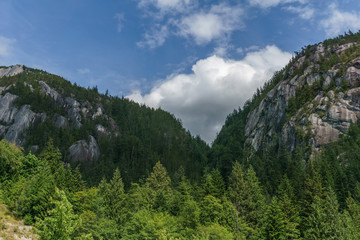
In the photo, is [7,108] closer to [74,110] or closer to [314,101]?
[74,110]

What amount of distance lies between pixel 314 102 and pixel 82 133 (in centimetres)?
12965

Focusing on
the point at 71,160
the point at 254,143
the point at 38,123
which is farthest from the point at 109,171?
the point at 254,143

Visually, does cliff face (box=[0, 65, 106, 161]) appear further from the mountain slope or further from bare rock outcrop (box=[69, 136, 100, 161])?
the mountain slope

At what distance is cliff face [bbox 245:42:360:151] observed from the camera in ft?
366

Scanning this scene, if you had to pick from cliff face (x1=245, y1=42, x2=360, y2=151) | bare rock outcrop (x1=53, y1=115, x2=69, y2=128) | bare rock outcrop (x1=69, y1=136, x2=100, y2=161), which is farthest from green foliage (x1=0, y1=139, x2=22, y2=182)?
cliff face (x1=245, y1=42, x2=360, y2=151)

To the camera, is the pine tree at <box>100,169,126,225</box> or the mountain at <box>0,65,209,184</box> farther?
the mountain at <box>0,65,209,184</box>

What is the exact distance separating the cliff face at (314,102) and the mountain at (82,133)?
46693 millimetres

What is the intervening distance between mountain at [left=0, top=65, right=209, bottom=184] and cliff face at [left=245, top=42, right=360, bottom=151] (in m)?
46.7

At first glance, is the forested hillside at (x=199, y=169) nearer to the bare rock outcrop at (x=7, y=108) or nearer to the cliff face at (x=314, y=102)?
the cliff face at (x=314, y=102)

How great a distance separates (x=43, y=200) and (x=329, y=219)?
47.5m

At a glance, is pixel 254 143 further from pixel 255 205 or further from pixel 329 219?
pixel 329 219

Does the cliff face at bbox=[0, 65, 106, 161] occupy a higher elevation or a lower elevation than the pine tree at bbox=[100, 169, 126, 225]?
higher

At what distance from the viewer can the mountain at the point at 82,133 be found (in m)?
134

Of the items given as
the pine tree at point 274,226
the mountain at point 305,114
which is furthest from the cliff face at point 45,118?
the pine tree at point 274,226
